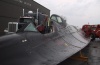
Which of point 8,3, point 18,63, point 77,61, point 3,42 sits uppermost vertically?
point 8,3

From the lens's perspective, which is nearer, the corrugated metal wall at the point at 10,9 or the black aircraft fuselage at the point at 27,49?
the black aircraft fuselage at the point at 27,49

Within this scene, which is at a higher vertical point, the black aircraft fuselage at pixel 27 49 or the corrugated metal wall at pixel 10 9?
the corrugated metal wall at pixel 10 9

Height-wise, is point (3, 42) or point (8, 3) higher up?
point (8, 3)

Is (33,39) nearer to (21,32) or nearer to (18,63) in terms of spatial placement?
(21,32)

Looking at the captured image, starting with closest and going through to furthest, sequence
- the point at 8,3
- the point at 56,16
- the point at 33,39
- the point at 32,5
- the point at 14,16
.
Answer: the point at 33,39 → the point at 56,16 → the point at 8,3 → the point at 14,16 → the point at 32,5

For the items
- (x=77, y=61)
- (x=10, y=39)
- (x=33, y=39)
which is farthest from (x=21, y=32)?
(x=77, y=61)

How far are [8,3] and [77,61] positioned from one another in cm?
1675

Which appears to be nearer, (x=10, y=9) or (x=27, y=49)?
(x=27, y=49)

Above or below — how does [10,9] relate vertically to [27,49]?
above

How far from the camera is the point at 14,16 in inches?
957

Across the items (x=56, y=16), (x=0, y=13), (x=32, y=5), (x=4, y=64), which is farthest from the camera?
(x=32, y=5)

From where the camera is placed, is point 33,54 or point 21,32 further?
point 21,32

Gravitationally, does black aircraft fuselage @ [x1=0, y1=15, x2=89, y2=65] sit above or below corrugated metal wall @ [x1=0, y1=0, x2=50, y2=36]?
below

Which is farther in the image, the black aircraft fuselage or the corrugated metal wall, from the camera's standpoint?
the corrugated metal wall
